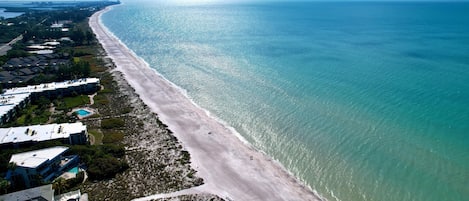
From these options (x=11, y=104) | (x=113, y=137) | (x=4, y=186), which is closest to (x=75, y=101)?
(x=11, y=104)

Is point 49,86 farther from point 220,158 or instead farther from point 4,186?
point 220,158

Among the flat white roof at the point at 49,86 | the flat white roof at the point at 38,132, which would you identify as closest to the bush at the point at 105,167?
the flat white roof at the point at 38,132

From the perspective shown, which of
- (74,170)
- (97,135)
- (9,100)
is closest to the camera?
(74,170)

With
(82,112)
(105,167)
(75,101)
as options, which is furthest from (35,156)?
(75,101)

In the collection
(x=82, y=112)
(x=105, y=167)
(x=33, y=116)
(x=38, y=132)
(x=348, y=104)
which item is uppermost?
(x=348, y=104)

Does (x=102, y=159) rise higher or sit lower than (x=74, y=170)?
higher

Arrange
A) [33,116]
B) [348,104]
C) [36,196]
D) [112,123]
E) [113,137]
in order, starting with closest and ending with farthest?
1. [36,196]
2. [113,137]
3. [112,123]
4. [33,116]
5. [348,104]

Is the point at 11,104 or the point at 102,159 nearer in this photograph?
the point at 102,159

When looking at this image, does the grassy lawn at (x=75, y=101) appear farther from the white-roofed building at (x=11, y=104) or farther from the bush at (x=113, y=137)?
the bush at (x=113, y=137)
